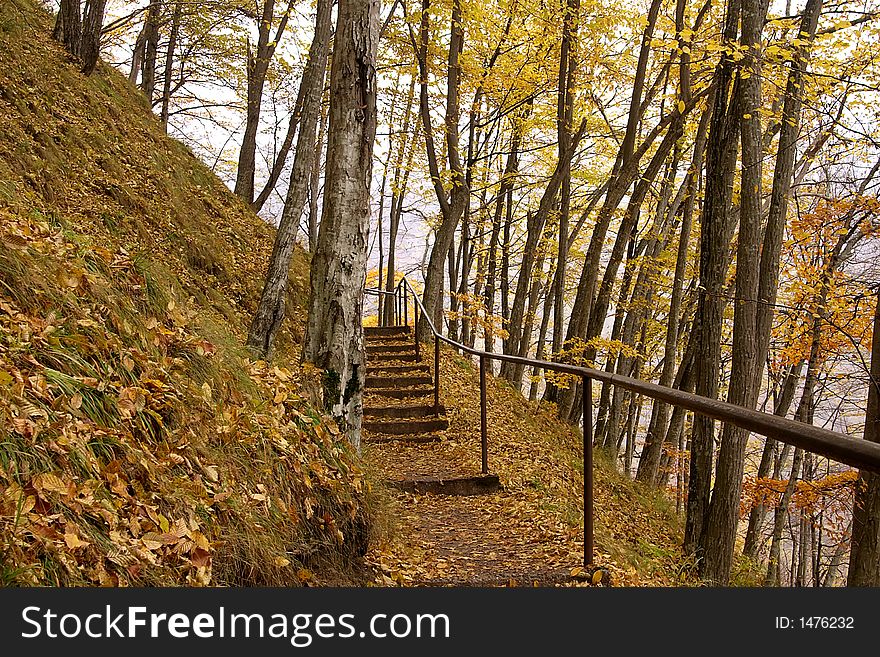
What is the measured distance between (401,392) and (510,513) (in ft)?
15.5

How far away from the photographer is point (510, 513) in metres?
5.89

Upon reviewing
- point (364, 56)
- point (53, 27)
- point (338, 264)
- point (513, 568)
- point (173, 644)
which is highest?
point (53, 27)

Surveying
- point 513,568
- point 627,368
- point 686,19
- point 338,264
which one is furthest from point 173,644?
point 627,368

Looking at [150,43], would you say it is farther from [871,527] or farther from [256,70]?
[871,527]

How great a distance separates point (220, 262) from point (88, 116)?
9.39ft

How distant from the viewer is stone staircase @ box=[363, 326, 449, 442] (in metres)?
8.93

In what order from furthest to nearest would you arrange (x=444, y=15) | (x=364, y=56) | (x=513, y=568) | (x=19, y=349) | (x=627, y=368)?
1. (x=627, y=368)
2. (x=444, y=15)
3. (x=364, y=56)
4. (x=513, y=568)
5. (x=19, y=349)

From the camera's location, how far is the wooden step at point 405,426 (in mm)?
8891

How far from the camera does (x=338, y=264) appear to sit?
5.81m

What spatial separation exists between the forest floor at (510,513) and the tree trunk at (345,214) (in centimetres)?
84

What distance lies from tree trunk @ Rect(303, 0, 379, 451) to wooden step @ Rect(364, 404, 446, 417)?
3.29m

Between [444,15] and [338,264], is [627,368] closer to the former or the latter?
[444,15]

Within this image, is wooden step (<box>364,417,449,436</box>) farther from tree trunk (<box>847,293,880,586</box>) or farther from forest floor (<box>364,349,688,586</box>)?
tree trunk (<box>847,293,880,586</box>)

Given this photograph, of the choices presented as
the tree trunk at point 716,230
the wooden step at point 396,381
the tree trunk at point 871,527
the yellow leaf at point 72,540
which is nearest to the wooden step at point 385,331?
the wooden step at point 396,381
